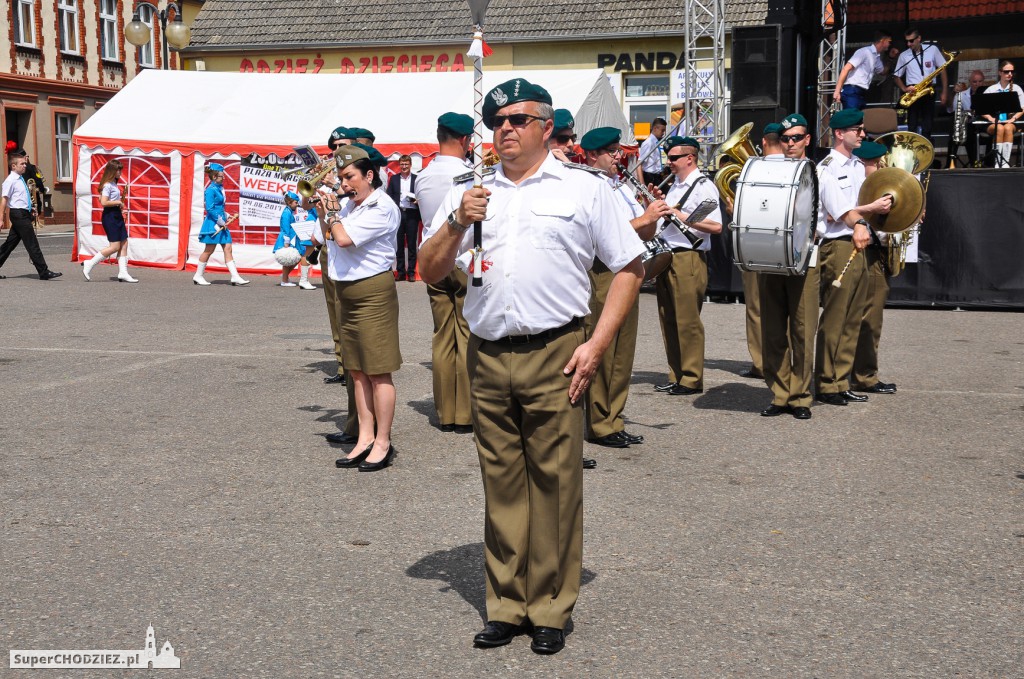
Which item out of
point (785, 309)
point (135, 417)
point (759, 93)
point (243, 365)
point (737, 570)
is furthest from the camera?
point (759, 93)

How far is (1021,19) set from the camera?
740 inches

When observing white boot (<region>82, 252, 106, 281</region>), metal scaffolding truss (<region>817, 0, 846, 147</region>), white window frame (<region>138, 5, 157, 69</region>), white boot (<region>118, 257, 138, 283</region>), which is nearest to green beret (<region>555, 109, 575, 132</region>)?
metal scaffolding truss (<region>817, 0, 846, 147</region>)

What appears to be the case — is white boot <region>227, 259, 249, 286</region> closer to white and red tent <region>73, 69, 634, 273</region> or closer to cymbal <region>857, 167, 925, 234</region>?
white and red tent <region>73, 69, 634, 273</region>

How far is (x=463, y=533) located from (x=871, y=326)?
507 centimetres

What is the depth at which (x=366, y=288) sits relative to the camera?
6816mm

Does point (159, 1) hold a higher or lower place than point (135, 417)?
higher

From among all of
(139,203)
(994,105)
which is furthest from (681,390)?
(139,203)

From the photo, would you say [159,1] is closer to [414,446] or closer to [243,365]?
[243,365]

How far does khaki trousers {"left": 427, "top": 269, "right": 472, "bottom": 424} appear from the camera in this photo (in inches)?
311

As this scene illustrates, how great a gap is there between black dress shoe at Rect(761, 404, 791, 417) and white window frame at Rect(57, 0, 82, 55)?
1429 inches

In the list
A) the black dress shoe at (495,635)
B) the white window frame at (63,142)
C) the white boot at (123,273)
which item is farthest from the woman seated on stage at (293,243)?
the white window frame at (63,142)

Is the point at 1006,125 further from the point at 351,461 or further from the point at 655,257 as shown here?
the point at 351,461

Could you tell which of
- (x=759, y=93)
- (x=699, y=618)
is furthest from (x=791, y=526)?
(x=759, y=93)

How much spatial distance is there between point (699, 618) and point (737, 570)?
0.61 m
